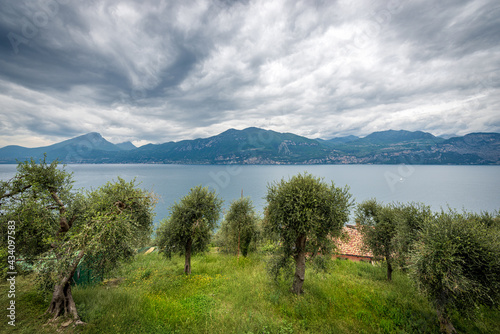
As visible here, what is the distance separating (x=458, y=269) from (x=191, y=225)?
21.5 meters

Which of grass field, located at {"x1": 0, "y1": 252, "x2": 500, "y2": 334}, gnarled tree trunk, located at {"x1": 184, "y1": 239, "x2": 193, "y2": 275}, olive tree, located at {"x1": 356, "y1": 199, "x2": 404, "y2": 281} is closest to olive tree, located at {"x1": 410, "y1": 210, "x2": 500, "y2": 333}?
grass field, located at {"x1": 0, "y1": 252, "x2": 500, "y2": 334}

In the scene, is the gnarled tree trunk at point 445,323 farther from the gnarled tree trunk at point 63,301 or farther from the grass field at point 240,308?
the gnarled tree trunk at point 63,301

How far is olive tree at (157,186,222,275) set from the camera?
2103 centimetres

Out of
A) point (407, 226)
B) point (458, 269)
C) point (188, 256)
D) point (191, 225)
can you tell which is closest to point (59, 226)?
point (191, 225)

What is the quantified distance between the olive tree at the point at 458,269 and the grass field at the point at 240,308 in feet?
6.31

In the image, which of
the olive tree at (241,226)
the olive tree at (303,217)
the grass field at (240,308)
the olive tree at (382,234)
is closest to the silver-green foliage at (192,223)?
the grass field at (240,308)

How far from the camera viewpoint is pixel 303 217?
1484 centimetres

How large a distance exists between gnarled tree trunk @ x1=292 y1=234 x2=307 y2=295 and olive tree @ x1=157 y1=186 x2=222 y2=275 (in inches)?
402

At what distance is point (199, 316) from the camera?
13.1 metres

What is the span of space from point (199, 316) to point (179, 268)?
1188 cm

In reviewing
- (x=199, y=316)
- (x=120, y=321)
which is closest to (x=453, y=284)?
(x=199, y=316)

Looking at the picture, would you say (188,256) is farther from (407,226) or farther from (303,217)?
(407,226)

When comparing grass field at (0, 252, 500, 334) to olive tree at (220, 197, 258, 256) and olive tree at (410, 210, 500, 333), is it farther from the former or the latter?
olive tree at (220, 197, 258, 256)

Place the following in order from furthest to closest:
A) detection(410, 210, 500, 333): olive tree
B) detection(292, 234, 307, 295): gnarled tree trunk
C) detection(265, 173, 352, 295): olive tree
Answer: detection(292, 234, 307, 295): gnarled tree trunk, detection(265, 173, 352, 295): olive tree, detection(410, 210, 500, 333): olive tree
